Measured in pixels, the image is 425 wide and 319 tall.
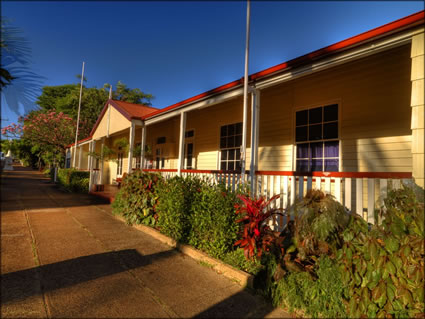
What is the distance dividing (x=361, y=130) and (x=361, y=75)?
118 centimetres

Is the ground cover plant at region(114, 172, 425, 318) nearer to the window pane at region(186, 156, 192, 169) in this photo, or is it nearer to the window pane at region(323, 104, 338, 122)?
the window pane at region(323, 104, 338, 122)

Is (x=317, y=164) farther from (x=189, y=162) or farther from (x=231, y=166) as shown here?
(x=189, y=162)

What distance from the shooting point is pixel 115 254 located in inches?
171

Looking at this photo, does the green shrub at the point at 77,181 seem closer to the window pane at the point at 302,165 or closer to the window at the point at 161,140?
the window at the point at 161,140

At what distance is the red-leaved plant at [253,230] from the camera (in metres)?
3.53

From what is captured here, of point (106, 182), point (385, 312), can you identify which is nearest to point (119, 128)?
point (106, 182)

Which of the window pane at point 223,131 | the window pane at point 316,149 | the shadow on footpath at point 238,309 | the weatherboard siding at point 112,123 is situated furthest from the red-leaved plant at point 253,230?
the weatherboard siding at point 112,123

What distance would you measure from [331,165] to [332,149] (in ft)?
1.19

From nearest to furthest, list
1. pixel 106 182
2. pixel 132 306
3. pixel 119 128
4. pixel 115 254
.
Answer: pixel 132 306 → pixel 115 254 → pixel 119 128 → pixel 106 182

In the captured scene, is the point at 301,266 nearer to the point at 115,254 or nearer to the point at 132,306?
the point at 132,306

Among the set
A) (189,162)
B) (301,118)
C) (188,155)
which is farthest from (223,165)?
(301,118)

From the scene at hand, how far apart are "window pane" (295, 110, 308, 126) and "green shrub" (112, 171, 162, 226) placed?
146 inches

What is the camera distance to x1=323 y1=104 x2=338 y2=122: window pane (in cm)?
593

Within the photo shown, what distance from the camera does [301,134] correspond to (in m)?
6.52
